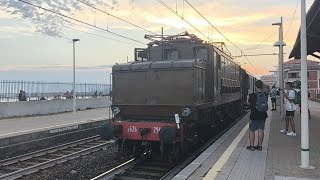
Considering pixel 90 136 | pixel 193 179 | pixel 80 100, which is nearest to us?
pixel 193 179

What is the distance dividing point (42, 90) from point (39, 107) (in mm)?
3082

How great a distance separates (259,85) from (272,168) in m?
2.81

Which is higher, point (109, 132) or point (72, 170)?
point (109, 132)

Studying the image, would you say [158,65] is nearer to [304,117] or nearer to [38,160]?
[304,117]

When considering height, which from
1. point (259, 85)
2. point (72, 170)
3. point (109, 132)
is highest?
point (259, 85)

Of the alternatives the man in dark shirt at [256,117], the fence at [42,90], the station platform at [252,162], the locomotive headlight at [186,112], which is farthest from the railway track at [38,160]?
the fence at [42,90]

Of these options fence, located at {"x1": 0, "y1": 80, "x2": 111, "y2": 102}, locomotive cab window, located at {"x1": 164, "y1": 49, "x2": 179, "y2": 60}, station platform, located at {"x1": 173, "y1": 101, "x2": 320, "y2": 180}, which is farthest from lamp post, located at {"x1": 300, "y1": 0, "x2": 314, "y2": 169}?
fence, located at {"x1": 0, "y1": 80, "x2": 111, "y2": 102}

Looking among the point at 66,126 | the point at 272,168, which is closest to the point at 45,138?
the point at 66,126

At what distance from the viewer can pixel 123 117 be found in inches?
438

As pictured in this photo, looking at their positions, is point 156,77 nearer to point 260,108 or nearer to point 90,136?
point 260,108

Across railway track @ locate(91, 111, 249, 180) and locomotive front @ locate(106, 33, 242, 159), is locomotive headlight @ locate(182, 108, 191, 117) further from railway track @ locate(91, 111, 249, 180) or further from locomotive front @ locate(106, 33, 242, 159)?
railway track @ locate(91, 111, 249, 180)

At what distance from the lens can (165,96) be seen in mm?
10500

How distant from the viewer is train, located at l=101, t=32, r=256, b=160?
10227 mm

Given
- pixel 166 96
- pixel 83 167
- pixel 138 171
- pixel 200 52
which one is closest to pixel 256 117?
pixel 166 96
